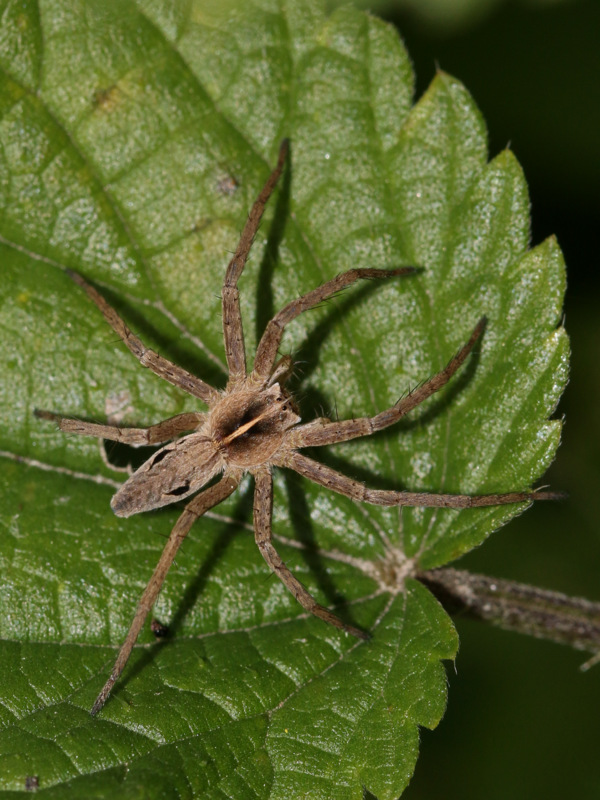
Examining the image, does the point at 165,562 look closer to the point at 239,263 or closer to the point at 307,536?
the point at 307,536

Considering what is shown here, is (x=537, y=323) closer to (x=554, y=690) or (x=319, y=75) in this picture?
(x=319, y=75)

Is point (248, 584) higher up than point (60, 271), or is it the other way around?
point (60, 271)


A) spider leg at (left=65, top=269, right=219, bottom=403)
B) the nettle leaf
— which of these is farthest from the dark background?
spider leg at (left=65, top=269, right=219, bottom=403)

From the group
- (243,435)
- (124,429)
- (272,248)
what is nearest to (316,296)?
(272,248)

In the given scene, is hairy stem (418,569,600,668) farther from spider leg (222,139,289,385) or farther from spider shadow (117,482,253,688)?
spider leg (222,139,289,385)

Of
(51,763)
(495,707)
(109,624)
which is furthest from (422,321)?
(495,707)
